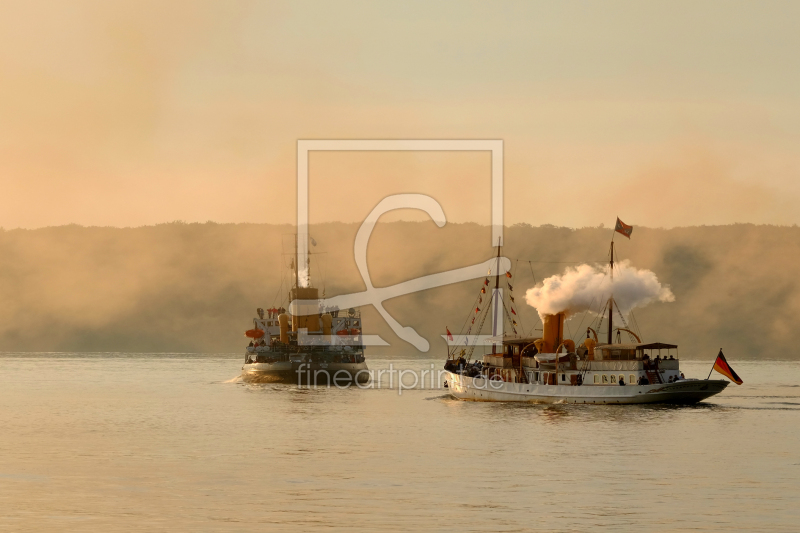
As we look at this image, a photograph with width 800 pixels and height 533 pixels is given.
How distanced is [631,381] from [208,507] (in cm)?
6002

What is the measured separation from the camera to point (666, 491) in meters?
47.6

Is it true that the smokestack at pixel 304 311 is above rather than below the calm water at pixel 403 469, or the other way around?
above

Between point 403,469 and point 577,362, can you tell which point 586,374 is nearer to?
point 577,362

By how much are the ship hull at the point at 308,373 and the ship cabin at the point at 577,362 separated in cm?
3803

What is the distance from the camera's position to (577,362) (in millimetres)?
96625

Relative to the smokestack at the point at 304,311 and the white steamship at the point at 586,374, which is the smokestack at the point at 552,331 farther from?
the smokestack at the point at 304,311

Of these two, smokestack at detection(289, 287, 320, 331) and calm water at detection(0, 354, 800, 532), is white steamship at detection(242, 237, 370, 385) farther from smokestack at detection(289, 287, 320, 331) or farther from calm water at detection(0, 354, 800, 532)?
calm water at detection(0, 354, 800, 532)

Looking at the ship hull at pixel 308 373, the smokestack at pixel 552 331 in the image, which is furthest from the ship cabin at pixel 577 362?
the ship hull at pixel 308 373

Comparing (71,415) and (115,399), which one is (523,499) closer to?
(71,415)

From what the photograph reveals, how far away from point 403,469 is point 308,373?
265 feet

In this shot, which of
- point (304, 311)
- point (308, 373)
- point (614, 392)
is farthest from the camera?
point (304, 311)

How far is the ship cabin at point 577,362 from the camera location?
94312mm

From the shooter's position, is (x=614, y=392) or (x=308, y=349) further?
(x=308, y=349)

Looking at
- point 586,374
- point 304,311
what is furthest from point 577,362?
point 304,311
